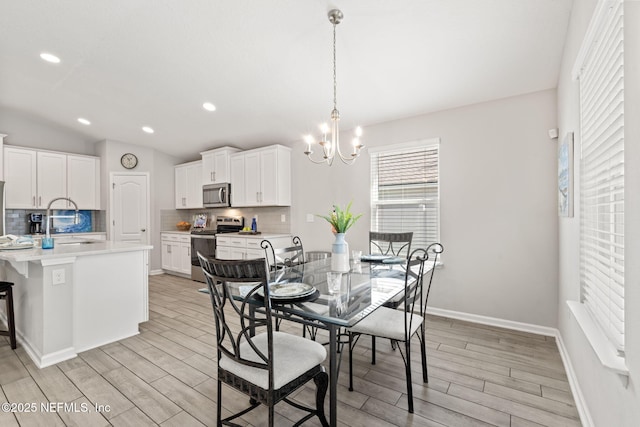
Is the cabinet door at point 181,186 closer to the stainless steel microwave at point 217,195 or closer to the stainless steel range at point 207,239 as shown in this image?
the stainless steel microwave at point 217,195

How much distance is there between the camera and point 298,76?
3.36 metres

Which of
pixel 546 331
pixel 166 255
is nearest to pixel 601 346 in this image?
pixel 546 331

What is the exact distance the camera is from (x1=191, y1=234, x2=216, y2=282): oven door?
5.54m

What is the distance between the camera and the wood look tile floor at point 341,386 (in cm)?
188

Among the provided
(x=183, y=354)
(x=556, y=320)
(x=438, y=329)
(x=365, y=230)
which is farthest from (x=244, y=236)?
(x=556, y=320)

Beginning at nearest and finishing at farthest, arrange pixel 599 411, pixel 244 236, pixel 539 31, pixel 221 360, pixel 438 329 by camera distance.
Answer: pixel 599 411
pixel 221 360
pixel 539 31
pixel 438 329
pixel 244 236

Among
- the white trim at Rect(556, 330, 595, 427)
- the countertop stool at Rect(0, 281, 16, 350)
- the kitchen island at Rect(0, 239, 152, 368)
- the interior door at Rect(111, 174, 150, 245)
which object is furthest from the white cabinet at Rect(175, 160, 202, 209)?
the white trim at Rect(556, 330, 595, 427)

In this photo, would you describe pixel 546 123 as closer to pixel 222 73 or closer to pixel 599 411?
pixel 599 411

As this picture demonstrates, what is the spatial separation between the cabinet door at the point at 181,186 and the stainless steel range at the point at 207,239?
42.1 inches

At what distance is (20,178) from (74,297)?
155 inches

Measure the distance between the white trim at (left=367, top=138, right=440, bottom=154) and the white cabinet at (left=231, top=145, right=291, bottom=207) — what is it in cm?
156

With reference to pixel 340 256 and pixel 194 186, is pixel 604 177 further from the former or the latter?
pixel 194 186

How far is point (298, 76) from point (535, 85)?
245 cm

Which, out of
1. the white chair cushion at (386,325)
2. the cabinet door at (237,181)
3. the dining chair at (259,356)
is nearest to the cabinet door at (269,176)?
the cabinet door at (237,181)
